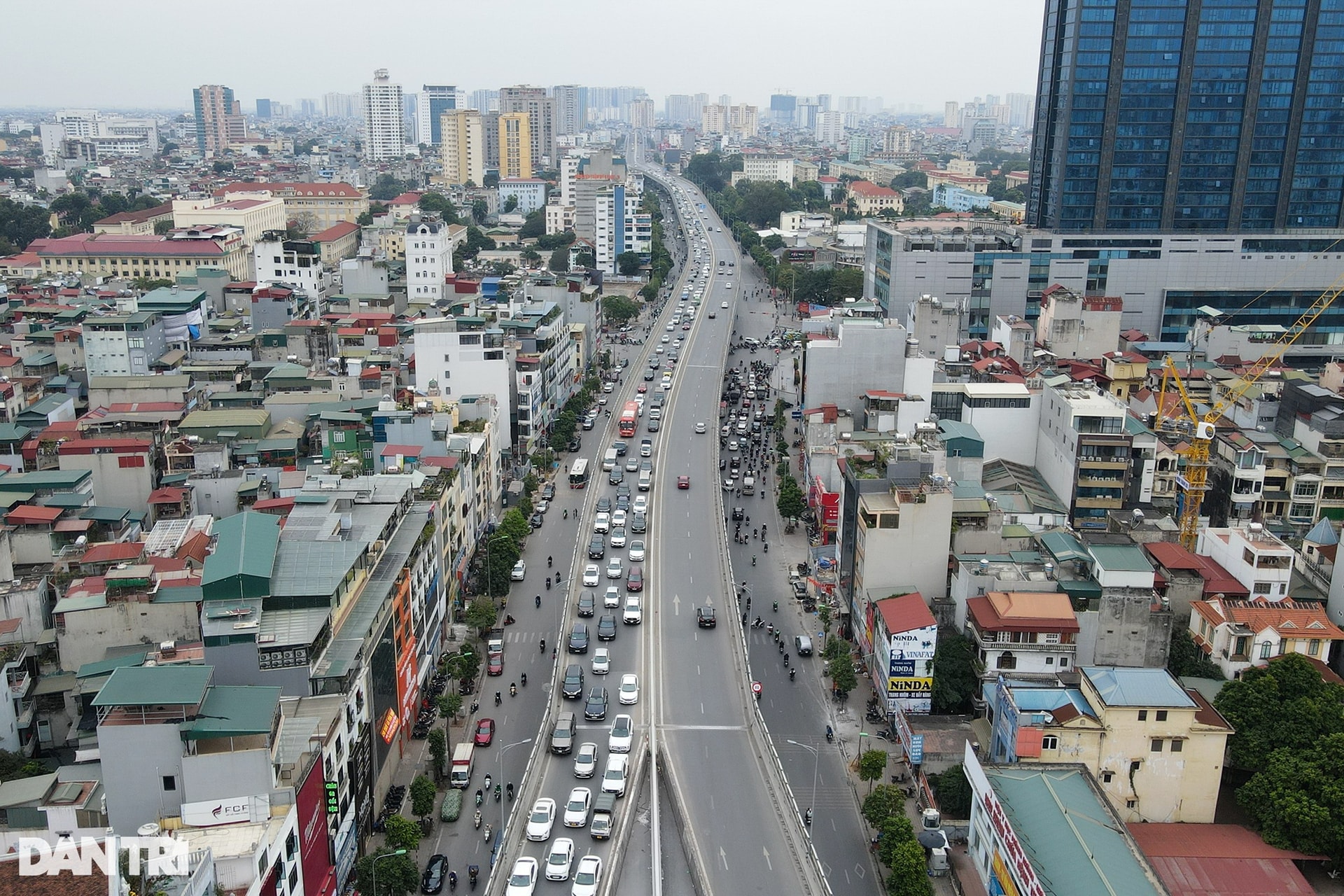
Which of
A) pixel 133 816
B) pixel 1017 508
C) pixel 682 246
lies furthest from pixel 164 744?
pixel 682 246

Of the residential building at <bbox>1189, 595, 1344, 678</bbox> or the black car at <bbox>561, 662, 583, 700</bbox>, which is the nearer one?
the residential building at <bbox>1189, 595, 1344, 678</bbox>

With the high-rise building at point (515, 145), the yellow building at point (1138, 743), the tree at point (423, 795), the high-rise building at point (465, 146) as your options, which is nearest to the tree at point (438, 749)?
the tree at point (423, 795)

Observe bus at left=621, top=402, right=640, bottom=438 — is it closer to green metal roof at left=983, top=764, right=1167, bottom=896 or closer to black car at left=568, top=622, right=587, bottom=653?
black car at left=568, top=622, right=587, bottom=653

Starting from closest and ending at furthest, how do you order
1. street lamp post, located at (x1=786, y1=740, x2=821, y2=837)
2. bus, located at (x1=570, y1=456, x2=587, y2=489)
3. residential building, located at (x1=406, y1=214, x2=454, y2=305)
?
street lamp post, located at (x1=786, y1=740, x2=821, y2=837), bus, located at (x1=570, y1=456, x2=587, y2=489), residential building, located at (x1=406, y1=214, x2=454, y2=305)

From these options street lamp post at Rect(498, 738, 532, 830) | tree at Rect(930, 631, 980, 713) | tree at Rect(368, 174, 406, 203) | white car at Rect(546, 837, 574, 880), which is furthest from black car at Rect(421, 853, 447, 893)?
tree at Rect(368, 174, 406, 203)

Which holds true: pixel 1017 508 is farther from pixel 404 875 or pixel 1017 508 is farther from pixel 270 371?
pixel 270 371
